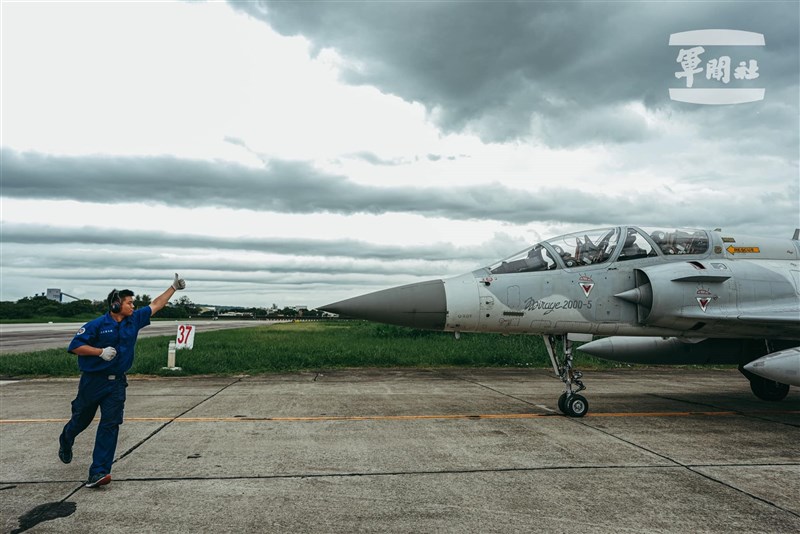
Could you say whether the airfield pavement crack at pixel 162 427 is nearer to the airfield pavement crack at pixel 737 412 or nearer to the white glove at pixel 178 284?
the white glove at pixel 178 284

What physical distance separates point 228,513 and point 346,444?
2.31 meters

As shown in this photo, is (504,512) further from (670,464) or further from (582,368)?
(582,368)

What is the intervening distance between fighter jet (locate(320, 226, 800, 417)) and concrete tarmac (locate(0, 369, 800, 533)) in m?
1.37

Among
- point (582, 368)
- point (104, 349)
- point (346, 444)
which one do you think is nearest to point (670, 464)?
point (346, 444)

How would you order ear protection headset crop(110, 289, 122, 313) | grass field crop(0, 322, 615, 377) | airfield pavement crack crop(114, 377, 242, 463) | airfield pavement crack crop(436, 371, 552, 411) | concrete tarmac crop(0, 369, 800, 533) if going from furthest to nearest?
1. grass field crop(0, 322, 615, 377)
2. airfield pavement crack crop(436, 371, 552, 411)
3. airfield pavement crack crop(114, 377, 242, 463)
4. ear protection headset crop(110, 289, 122, 313)
5. concrete tarmac crop(0, 369, 800, 533)

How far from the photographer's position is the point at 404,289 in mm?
7539

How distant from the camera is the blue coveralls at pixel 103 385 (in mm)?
4879

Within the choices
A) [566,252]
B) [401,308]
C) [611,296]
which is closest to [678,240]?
[611,296]

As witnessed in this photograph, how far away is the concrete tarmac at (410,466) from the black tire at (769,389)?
229 millimetres

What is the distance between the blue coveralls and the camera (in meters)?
4.88

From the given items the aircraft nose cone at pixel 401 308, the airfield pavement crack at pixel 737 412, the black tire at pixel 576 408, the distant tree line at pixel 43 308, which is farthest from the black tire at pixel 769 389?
the distant tree line at pixel 43 308

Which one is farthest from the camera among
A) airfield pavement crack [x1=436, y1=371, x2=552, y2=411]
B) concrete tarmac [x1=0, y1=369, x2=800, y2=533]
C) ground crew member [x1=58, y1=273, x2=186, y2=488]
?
airfield pavement crack [x1=436, y1=371, x2=552, y2=411]

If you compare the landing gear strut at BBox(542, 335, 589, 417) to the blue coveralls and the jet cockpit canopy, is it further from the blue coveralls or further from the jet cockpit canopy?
the blue coveralls

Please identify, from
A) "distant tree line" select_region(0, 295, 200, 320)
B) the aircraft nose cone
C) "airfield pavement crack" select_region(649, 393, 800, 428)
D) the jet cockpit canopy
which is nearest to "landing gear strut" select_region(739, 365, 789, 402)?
"airfield pavement crack" select_region(649, 393, 800, 428)
